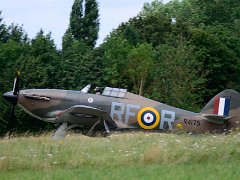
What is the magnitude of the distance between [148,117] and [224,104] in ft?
10.5

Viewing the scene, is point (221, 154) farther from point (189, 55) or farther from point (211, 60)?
point (211, 60)

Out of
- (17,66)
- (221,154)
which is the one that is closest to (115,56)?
(17,66)

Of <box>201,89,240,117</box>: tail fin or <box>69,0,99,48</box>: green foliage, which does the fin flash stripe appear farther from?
<box>69,0,99,48</box>: green foliage

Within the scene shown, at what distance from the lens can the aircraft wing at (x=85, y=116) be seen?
18547 millimetres

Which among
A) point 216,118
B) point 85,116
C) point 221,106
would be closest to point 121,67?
point 221,106

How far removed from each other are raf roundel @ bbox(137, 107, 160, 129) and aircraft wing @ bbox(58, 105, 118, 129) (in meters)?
1.26

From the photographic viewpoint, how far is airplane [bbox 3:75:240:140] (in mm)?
19469

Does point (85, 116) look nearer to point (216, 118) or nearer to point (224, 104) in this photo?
point (216, 118)

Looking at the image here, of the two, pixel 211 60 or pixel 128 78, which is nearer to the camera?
pixel 128 78

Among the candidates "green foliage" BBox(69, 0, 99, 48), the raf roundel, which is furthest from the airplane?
"green foliage" BBox(69, 0, 99, 48)

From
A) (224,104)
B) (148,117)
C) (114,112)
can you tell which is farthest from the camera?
(224,104)

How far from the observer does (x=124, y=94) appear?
65.9ft

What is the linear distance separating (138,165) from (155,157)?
0.41 meters

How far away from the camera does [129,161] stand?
9.98 meters
